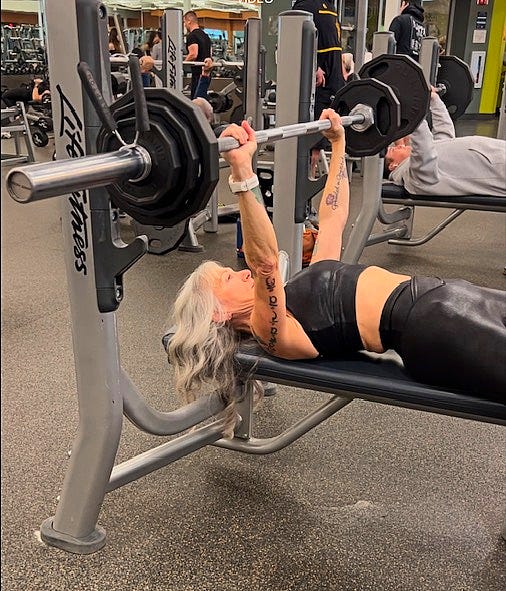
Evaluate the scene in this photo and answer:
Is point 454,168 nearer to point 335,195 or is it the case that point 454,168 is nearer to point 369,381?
point 335,195

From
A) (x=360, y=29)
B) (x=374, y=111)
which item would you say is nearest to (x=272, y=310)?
(x=374, y=111)

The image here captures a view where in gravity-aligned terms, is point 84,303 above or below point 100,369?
above

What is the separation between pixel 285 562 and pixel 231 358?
1.64 feet

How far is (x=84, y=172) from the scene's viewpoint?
90 centimetres

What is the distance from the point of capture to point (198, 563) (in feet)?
4.97

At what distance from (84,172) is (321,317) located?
82cm

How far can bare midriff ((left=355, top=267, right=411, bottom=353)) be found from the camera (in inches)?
61.1

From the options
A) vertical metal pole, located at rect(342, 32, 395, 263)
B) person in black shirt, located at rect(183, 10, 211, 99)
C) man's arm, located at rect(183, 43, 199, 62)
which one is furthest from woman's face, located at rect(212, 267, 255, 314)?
man's arm, located at rect(183, 43, 199, 62)

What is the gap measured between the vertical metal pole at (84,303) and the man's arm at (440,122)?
2.83 metres

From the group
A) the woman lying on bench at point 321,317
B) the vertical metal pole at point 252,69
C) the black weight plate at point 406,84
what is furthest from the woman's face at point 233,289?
the vertical metal pole at point 252,69

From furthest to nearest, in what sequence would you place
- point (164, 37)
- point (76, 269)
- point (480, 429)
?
point (164, 37) < point (480, 429) < point (76, 269)

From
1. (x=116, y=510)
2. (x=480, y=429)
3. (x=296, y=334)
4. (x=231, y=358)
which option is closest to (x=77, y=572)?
(x=116, y=510)

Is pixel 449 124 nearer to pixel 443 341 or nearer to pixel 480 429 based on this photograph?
pixel 480 429

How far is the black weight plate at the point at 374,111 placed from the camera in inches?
79.7
